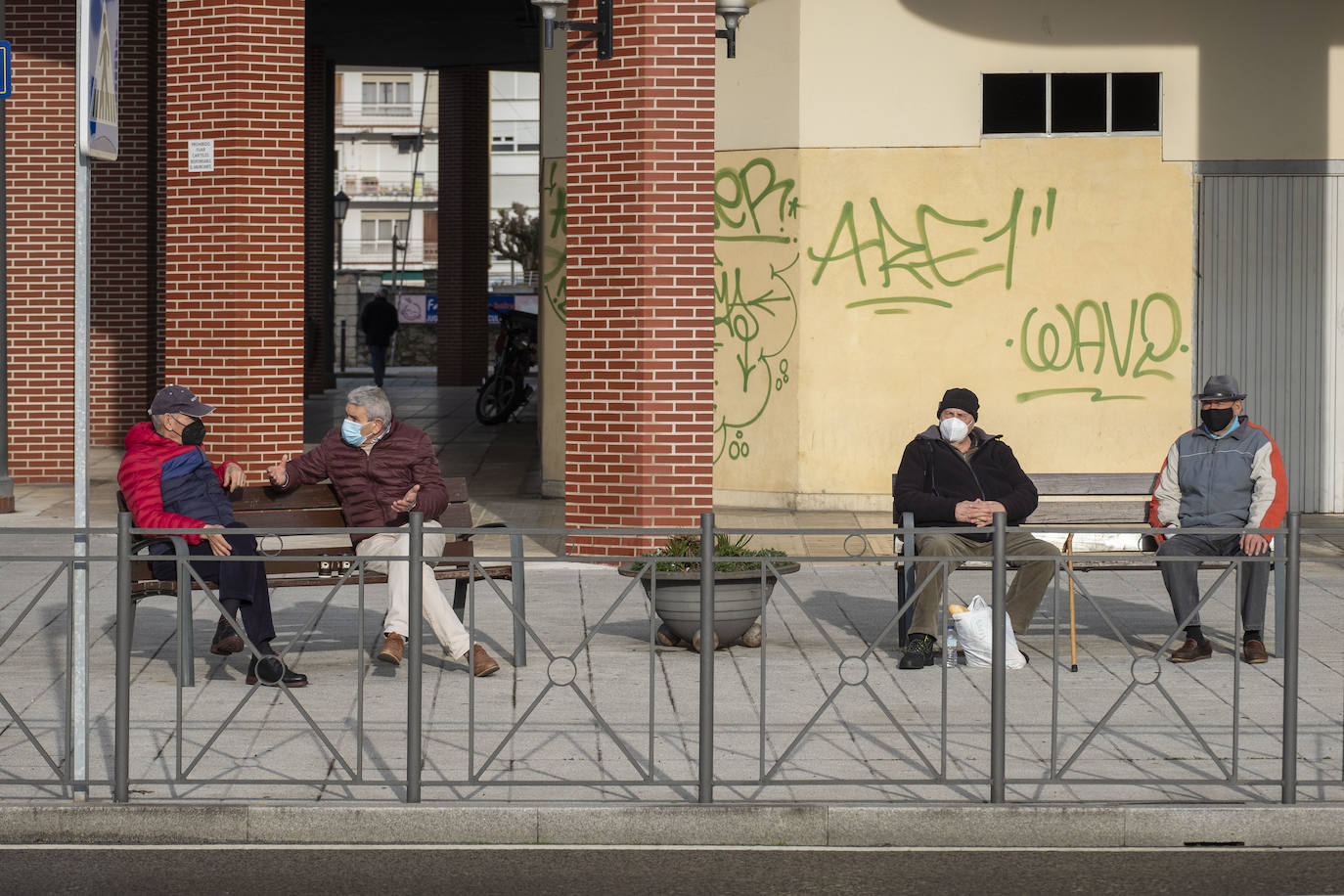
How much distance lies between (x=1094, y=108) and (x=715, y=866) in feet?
33.2

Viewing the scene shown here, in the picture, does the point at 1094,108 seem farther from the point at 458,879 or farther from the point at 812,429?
the point at 458,879

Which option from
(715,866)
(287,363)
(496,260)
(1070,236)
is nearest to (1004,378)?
(1070,236)

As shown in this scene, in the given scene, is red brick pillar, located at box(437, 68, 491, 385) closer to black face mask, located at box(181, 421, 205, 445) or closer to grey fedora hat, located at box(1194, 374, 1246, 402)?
black face mask, located at box(181, 421, 205, 445)

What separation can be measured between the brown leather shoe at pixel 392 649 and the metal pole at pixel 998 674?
331 centimetres

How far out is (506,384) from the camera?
83.6ft

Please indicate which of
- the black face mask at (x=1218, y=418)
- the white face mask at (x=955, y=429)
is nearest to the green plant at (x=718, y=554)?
the white face mask at (x=955, y=429)

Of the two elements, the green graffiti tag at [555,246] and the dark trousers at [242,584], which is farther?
the green graffiti tag at [555,246]

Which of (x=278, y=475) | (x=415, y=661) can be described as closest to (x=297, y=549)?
(x=278, y=475)

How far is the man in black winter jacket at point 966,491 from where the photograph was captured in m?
9.38

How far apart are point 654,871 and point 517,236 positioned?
224 feet

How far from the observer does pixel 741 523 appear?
552 inches

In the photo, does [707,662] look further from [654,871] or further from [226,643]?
[226,643]

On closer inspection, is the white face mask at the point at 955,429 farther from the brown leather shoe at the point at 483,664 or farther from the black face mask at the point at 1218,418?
the brown leather shoe at the point at 483,664

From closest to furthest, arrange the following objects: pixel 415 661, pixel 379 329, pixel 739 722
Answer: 1. pixel 415 661
2. pixel 739 722
3. pixel 379 329
